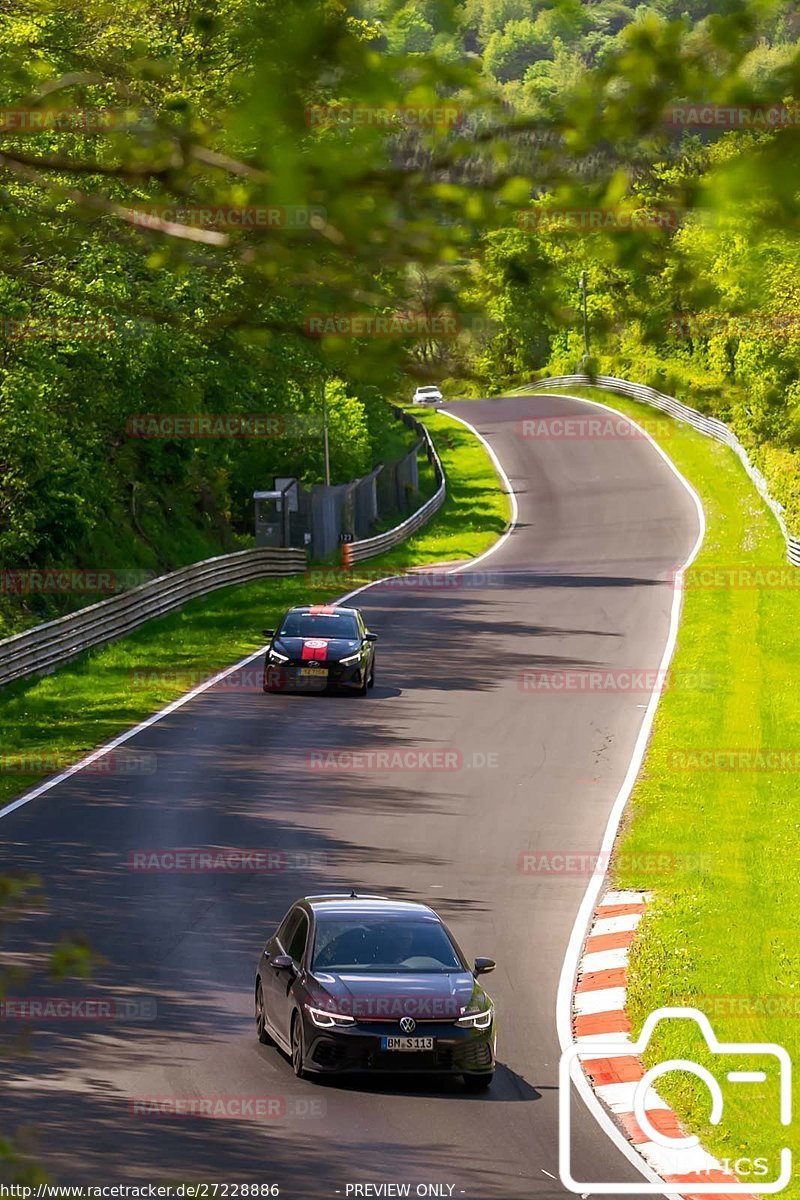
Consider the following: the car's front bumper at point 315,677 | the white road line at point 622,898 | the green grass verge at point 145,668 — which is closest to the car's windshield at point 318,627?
the car's front bumper at point 315,677

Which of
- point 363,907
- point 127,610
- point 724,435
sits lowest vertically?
point 127,610

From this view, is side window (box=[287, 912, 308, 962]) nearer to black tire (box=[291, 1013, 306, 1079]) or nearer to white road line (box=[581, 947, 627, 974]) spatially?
black tire (box=[291, 1013, 306, 1079])

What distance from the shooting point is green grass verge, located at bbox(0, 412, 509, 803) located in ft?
93.9

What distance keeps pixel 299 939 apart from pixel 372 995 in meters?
1.18

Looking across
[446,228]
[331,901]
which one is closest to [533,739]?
[331,901]

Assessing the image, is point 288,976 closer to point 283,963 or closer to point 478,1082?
point 283,963

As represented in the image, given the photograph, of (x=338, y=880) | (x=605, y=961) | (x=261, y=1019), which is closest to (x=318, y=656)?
(x=338, y=880)

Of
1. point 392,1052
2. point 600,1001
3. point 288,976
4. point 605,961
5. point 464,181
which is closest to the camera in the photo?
point 464,181

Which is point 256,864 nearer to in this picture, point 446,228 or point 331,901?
point 331,901

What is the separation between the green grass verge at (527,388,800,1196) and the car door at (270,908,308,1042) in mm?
3017

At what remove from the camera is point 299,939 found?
1467 cm

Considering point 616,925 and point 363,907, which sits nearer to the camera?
point 363,907

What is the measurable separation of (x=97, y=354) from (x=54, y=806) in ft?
43.8

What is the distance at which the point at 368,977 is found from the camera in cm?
1402
